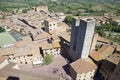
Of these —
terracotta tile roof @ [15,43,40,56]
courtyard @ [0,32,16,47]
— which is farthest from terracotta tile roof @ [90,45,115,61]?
courtyard @ [0,32,16,47]

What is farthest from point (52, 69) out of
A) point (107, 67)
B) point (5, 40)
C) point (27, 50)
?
point (5, 40)

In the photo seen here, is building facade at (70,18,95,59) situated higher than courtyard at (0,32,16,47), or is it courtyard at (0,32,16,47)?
building facade at (70,18,95,59)

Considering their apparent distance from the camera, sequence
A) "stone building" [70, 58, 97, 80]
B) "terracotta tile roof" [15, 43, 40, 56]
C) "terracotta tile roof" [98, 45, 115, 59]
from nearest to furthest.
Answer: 1. "stone building" [70, 58, 97, 80]
2. "terracotta tile roof" [98, 45, 115, 59]
3. "terracotta tile roof" [15, 43, 40, 56]

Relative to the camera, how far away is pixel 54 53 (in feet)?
199

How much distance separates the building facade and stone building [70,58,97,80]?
400 cm

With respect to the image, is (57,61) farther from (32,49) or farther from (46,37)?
(46,37)

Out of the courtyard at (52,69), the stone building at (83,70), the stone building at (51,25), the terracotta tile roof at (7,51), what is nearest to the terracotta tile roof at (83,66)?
the stone building at (83,70)

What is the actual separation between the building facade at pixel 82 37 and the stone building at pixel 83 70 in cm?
400

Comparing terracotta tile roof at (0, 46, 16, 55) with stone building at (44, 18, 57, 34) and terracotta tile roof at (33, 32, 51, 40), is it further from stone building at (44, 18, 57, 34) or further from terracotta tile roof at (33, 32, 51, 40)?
stone building at (44, 18, 57, 34)

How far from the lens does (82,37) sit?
4759cm

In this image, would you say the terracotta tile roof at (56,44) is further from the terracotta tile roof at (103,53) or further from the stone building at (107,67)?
the stone building at (107,67)

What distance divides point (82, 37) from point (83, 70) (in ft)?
34.5

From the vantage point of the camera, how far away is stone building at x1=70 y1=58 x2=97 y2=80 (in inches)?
1763

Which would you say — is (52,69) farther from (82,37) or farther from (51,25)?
(51,25)
